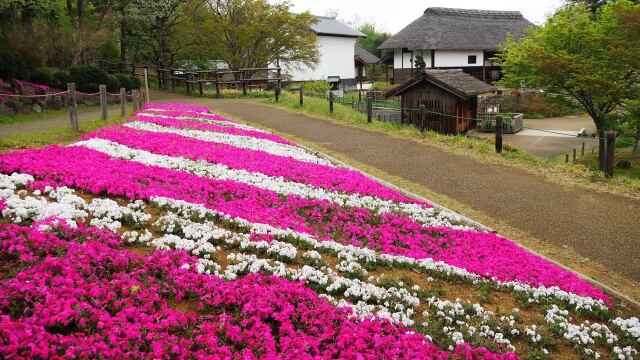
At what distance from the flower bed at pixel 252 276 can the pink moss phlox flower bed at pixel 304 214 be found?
0.04m

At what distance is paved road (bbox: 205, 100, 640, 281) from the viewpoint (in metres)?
9.05

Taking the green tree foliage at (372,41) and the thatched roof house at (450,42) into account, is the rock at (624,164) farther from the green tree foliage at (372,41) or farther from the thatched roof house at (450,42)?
the green tree foliage at (372,41)

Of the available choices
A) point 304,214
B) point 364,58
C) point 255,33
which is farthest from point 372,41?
point 304,214

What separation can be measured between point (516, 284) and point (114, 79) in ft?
90.8

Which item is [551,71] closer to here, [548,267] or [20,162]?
[548,267]

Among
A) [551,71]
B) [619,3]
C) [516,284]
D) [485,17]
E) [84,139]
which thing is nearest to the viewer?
[516,284]

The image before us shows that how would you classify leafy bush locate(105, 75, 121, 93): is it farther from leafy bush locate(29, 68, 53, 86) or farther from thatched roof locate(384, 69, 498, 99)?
thatched roof locate(384, 69, 498, 99)

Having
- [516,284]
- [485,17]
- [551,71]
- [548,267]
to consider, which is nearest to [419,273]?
[516,284]

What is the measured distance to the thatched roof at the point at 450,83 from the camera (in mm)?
27469

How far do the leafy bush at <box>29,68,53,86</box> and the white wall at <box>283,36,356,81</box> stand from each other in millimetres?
28043

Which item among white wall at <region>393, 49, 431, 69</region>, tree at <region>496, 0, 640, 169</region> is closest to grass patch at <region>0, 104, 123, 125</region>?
tree at <region>496, 0, 640, 169</region>

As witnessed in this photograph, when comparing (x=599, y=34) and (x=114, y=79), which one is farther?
(x=114, y=79)

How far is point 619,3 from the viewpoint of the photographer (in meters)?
20.1

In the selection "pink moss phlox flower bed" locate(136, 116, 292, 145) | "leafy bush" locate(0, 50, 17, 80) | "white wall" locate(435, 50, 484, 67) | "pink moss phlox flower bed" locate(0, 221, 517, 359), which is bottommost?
"pink moss phlox flower bed" locate(0, 221, 517, 359)
